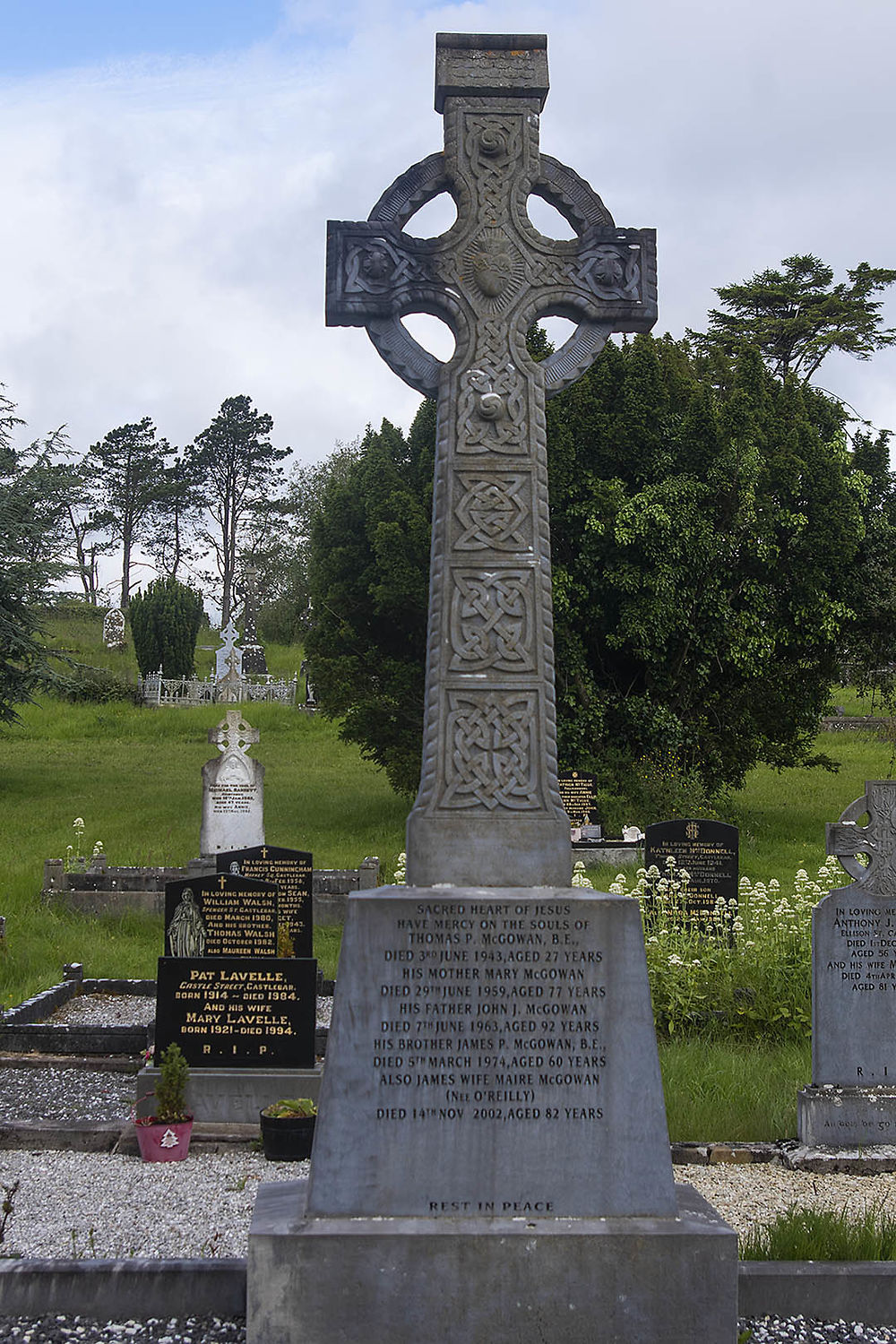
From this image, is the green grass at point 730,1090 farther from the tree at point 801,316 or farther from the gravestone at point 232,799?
the tree at point 801,316

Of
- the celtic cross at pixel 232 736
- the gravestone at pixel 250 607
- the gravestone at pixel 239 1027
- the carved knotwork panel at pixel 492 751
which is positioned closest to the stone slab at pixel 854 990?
the gravestone at pixel 239 1027

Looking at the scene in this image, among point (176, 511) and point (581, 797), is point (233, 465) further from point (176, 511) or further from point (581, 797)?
point (581, 797)

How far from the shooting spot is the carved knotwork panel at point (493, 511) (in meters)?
4.90

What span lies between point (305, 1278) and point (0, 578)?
22.2 meters

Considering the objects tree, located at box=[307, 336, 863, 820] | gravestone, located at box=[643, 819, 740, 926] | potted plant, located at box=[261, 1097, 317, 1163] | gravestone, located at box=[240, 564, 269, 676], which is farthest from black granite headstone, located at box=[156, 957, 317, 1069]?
gravestone, located at box=[240, 564, 269, 676]

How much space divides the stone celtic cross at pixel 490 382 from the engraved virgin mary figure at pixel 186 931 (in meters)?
4.33

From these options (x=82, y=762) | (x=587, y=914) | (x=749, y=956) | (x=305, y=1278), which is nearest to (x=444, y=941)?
(x=587, y=914)

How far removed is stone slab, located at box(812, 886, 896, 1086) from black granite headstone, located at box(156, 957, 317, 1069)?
3142mm

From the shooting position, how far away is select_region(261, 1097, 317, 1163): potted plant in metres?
6.68

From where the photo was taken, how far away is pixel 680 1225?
4.09 metres

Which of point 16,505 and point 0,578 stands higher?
point 16,505

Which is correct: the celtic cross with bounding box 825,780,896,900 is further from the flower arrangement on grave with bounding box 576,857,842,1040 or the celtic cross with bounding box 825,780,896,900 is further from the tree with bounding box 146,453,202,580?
the tree with bounding box 146,453,202,580

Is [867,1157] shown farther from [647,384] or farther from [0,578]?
[0,578]

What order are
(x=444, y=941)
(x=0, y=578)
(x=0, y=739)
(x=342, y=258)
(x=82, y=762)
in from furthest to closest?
(x=0, y=739) < (x=82, y=762) < (x=0, y=578) < (x=342, y=258) < (x=444, y=941)
